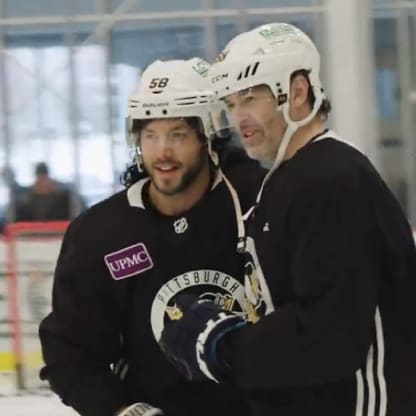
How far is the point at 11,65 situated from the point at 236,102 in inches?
114

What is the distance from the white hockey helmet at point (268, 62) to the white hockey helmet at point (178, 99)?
0.71ft

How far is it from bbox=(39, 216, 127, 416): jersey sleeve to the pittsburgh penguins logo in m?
0.07

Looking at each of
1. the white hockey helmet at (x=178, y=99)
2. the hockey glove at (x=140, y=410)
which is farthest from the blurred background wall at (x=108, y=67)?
the hockey glove at (x=140, y=410)

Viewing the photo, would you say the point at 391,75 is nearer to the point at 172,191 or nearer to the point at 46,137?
the point at 46,137

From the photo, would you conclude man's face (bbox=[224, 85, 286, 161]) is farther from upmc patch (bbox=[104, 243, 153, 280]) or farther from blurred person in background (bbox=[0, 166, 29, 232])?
blurred person in background (bbox=[0, 166, 29, 232])

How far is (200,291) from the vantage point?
1717 mm

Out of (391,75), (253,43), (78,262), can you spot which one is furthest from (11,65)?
(253,43)

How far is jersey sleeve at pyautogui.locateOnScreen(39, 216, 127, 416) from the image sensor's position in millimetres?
1730

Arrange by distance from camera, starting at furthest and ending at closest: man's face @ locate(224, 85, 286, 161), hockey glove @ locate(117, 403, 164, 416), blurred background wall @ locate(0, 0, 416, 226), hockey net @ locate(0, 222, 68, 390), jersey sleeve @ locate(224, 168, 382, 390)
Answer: blurred background wall @ locate(0, 0, 416, 226) → hockey net @ locate(0, 222, 68, 390) → hockey glove @ locate(117, 403, 164, 416) → man's face @ locate(224, 85, 286, 161) → jersey sleeve @ locate(224, 168, 382, 390)

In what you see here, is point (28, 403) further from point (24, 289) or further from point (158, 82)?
point (158, 82)

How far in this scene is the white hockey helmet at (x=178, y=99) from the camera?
1701 millimetres

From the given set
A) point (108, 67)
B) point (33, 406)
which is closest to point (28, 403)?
point (33, 406)

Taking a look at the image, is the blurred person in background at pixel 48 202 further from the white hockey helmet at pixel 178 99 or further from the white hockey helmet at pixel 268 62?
the white hockey helmet at pixel 268 62

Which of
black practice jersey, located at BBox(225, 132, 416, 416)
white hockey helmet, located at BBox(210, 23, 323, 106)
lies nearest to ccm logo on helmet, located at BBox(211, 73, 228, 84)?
white hockey helmet, located at BBox(210, 23, 323, 106)
